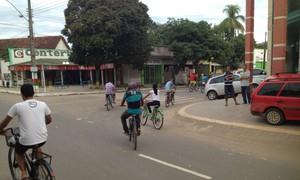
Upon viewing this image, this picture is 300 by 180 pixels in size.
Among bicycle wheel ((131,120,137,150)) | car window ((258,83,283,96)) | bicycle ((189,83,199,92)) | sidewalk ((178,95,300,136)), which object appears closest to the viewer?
bicycle wheel ((131,120,137,150))

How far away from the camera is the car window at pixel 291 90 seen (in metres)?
10.5

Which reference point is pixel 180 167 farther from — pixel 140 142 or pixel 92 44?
pixel 92 44

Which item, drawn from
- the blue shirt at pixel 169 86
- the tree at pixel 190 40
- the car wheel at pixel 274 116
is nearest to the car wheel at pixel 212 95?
the blue shirt at pixel 169 86

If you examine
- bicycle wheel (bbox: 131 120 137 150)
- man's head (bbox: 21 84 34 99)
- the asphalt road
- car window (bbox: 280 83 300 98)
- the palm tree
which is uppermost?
the palm tree

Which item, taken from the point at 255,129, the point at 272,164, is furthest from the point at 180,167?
the point at 255,129

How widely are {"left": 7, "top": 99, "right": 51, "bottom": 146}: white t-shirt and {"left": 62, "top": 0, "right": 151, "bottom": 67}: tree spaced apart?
94.7 ft

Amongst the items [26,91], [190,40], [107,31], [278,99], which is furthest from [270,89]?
[190,40]

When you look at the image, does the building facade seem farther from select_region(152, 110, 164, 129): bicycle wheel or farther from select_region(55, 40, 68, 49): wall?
select_region(55, 40, 68, 49): wall

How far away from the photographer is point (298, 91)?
10492mm

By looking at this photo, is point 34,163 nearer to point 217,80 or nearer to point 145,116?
point 145,116

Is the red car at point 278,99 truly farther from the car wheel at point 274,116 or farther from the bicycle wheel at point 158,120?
the bicycle wheel at point 158,120

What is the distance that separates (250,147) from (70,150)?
183 inches

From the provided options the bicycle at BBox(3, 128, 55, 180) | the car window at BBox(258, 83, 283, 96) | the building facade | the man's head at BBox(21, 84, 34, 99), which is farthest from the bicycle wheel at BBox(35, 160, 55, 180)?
the building facade

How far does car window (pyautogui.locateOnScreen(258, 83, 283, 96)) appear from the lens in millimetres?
10953
